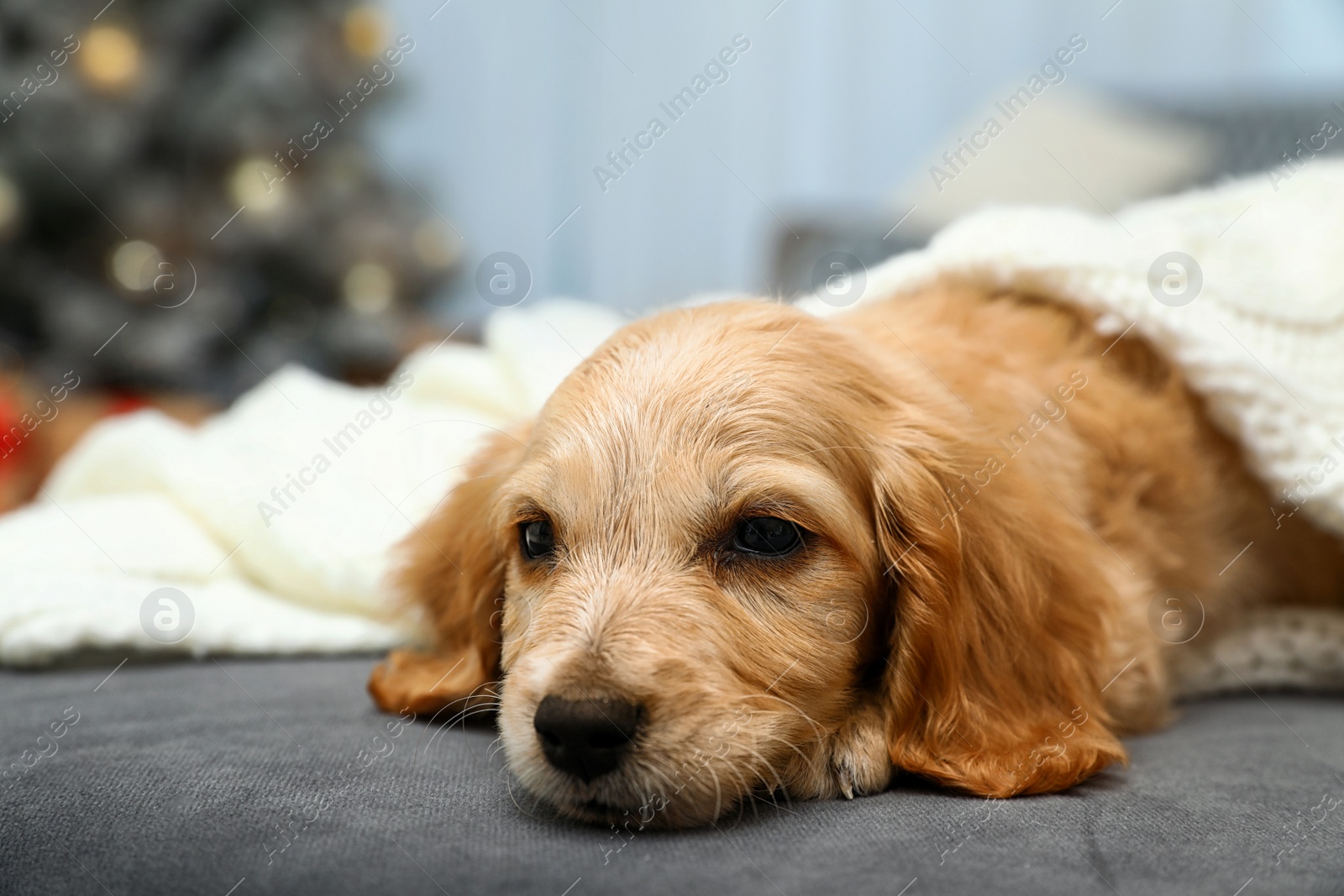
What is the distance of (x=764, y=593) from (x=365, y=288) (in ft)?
16.3

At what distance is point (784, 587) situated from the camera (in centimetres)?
162

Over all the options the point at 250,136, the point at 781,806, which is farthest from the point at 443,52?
the point at 781,806

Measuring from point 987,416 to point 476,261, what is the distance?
18.5 ft

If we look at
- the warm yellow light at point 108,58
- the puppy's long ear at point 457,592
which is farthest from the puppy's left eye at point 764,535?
the warm yellow light at point 108,58

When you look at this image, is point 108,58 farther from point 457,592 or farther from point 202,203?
point 457,592

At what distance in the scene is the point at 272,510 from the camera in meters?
2.44

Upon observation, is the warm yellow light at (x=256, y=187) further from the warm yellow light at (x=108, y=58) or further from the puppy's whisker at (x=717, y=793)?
the puppy's whisker at (x=717, y=793)

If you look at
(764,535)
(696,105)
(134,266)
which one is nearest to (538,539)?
(764,535)

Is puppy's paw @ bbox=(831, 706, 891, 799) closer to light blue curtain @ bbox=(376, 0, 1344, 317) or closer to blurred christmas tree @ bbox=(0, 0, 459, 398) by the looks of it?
blurred christmas tree @ bbox=(0, 0, 459, 398)

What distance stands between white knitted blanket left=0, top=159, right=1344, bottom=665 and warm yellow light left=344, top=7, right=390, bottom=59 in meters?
3.53

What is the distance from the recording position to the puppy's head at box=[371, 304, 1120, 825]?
144 cm

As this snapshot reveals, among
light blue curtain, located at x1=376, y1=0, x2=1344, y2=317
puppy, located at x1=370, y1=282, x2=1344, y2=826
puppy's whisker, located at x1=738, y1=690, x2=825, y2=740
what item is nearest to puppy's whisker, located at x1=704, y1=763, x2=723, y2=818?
puppy, located at x1=370, y1=282, x2=1344, y2=826

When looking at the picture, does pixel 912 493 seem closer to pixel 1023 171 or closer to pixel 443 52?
pixel 1023 171

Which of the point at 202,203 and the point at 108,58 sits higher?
the point at 108,58
